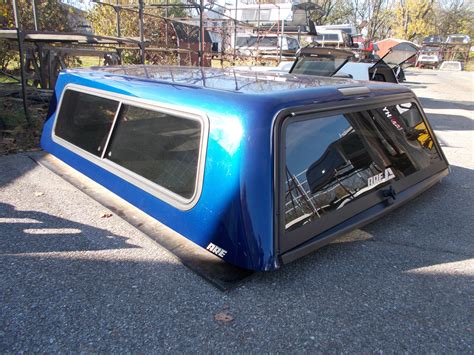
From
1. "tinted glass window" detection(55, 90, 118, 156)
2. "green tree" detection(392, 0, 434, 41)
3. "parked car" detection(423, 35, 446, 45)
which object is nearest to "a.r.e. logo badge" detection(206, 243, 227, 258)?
"tinted glass window" detection(55, 90, 118, 156)

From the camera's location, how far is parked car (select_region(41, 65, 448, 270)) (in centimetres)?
214

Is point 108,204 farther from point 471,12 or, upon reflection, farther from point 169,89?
point 471,12

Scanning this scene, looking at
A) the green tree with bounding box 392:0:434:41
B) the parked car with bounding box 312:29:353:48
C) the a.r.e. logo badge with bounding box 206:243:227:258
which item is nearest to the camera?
the a.r.e. logo badge with bounding box 206:243:227:258

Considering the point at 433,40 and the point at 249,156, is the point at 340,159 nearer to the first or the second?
the point at 249,156

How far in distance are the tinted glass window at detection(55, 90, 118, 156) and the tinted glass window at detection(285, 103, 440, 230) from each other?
1.64m

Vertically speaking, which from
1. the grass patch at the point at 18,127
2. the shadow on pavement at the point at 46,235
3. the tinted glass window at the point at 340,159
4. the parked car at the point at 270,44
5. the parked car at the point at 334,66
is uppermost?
the parked car at the point at 270,44

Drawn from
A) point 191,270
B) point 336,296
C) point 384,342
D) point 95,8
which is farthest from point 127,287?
point 95,8

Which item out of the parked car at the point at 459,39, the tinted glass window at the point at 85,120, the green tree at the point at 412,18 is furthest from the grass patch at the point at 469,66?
the tinted glass window at the point at 85,120

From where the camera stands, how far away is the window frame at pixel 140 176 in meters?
2.35

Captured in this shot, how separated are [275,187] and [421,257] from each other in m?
1.32

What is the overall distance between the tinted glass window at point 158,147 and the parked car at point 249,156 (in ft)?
0.03

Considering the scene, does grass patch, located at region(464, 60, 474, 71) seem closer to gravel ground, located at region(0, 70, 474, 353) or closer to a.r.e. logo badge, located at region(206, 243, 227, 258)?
gravel ground, located at region(0, 70, 474, 353)

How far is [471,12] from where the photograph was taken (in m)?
54.3

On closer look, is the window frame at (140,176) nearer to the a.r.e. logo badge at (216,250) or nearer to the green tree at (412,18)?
the a.r.e. logo badge at (216,250)
